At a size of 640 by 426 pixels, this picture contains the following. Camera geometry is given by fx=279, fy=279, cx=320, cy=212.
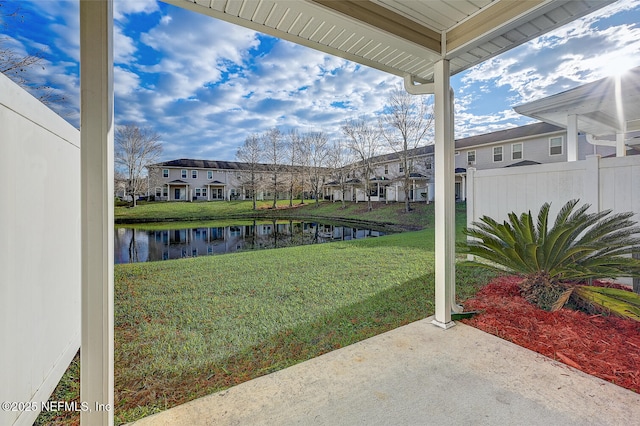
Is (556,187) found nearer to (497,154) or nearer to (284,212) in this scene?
(497,154)

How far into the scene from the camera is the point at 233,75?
36.3 ft

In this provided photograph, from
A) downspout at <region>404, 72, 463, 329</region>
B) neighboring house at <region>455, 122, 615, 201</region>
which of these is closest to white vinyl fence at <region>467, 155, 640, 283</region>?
downspout at <region>404, 72, 463, 329</region>

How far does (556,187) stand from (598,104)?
1336 millimetres

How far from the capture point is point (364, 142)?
14.9m

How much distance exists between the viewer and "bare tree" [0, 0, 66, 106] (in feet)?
7.27

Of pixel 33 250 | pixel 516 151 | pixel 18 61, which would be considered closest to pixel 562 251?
pixel 33 250

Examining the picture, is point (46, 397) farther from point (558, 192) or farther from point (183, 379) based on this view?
point (558, 192)

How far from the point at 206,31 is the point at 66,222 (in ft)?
27.1

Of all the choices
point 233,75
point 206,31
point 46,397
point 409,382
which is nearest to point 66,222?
point 46,397

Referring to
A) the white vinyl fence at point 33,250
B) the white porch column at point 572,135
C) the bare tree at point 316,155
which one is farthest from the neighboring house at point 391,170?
the white vinyl fence at point 33,250

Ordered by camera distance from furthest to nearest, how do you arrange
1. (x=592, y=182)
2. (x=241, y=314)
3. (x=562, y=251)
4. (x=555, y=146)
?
(x=555, y=146)
(x=592, y=182)
(x=241, y=314)
(x=562, y=251)

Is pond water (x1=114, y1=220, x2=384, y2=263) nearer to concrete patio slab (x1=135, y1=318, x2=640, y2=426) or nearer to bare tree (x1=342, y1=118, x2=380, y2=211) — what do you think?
bare tree (x1=342, y1=118, x2=380, y2=211)

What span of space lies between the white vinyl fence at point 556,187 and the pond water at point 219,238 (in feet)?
18.0

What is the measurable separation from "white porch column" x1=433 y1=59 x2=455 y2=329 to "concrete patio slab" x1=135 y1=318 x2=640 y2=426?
491 millimetres
